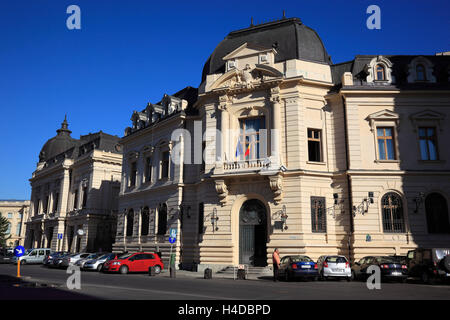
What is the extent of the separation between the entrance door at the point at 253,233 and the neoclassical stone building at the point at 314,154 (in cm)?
7

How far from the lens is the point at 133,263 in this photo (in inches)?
1057

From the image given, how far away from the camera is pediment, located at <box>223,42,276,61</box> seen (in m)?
27.5

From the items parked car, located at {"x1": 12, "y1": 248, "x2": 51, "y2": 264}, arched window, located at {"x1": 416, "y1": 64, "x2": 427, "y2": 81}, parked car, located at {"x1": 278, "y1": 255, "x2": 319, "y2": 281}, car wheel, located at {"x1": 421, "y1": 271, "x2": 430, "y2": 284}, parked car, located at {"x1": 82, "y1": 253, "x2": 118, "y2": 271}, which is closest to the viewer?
car wheel, located at {"x1": 421, "y1": 271, "x2": 430, "y2": 284}

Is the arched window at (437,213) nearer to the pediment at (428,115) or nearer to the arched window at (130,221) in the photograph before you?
the pediment at (428,115)

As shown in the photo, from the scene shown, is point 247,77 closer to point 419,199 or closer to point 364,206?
Answer: point 364,206

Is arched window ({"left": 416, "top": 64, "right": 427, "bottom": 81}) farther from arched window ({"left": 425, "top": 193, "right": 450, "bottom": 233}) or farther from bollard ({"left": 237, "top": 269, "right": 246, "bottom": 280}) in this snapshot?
bollard ({"left": 237, "top": 269, "right": 246, "bottom": 280})

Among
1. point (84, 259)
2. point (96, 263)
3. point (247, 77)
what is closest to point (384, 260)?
point (247, 77)

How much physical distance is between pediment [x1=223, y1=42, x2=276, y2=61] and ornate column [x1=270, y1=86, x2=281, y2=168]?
3.18 metres

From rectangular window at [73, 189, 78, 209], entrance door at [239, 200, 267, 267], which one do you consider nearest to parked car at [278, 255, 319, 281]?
entrance door at [239, 200, 267, 267]

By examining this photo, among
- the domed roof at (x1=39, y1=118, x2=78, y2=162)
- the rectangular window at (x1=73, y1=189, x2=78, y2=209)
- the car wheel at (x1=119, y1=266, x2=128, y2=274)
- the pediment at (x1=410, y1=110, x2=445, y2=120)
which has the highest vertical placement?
the domed roof at (x1=39, y1=118, x2=78, y2=162)

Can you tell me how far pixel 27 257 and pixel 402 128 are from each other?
3723 cm

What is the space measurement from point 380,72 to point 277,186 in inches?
446

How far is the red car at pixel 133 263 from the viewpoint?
26.3 meters
